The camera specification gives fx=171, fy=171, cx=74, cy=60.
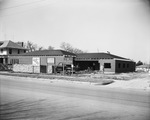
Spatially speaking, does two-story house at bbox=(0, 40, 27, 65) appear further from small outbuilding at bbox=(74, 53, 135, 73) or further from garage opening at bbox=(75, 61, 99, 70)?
garage opening at bbox=(75, 61, 99, 70)

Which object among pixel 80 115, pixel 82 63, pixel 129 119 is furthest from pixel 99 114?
pixel 82 63

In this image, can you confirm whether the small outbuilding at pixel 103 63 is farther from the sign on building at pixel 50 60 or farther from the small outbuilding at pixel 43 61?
the sign on building at pixel 50 60

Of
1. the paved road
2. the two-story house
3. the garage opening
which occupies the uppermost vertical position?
the two-story house

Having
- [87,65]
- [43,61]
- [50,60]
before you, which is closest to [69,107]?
[50,60]

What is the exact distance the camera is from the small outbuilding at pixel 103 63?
2159cm

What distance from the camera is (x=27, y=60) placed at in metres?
22.1

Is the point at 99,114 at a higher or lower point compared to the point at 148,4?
lower

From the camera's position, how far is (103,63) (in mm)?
22531

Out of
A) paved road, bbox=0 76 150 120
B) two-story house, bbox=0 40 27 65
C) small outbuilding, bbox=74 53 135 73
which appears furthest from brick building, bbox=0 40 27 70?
small outbuilding, bbox=74 53 135 73

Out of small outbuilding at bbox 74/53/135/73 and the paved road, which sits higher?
small outbuilding at bbox 74/53/135/73

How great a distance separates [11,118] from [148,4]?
264 cm

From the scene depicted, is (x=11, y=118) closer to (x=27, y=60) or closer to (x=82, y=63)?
(x=27, y=60)

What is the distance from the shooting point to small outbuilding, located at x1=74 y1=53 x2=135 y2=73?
2159 centimetres

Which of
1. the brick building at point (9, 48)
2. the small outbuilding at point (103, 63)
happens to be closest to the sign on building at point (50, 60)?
the small outbuilding at point (103, 63)
